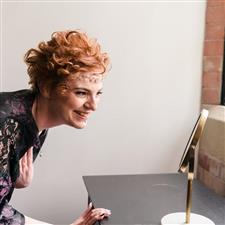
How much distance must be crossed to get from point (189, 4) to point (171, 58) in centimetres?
27

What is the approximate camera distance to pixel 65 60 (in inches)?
38.0

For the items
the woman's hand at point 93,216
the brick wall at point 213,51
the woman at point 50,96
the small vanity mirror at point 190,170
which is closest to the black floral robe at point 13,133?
the woman at point 50,96

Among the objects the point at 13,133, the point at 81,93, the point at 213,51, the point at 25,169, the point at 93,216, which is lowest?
the point at 93,216

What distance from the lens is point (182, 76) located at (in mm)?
1830

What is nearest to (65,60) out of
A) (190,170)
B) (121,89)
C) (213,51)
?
(190,170)

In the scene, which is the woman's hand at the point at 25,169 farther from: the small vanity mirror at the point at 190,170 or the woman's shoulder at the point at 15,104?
the small vanity mirror at the point at 190,170

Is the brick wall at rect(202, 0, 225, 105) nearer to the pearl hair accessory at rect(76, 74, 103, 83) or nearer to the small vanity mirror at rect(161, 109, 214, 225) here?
the small vanity mirror at rect(161, 109, 214, 225)

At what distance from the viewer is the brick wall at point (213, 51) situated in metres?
1.77

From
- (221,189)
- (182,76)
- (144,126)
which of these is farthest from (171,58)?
(221,189)

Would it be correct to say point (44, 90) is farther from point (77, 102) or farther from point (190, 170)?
point (190, 170)

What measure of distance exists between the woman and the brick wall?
925mm

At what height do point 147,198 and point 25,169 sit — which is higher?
point 25,169

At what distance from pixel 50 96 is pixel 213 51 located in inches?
41.1

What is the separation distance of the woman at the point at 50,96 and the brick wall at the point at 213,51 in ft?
3.03
